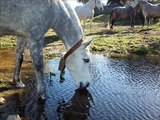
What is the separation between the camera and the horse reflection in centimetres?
847

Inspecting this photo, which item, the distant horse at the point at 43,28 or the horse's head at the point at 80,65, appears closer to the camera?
the distant horse at the point at 43,28

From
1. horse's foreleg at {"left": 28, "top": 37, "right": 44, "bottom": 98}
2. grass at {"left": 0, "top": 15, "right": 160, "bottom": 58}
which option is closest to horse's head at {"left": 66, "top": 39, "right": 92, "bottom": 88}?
horse's foreleg at {"left": 28, "top": 37, "right": 44, "bottom": 98}

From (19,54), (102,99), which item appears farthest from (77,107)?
(19,54)

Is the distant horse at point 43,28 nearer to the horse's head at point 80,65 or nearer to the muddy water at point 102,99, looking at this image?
the horse's head at point 80,65

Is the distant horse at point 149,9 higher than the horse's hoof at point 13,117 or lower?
A: higher

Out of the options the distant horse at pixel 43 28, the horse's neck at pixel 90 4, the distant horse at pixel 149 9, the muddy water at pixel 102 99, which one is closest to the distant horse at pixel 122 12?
the distant horse at pixel 149 9

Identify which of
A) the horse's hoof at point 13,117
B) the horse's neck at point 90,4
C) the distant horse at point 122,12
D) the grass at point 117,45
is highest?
the horse's neck at point 90,4

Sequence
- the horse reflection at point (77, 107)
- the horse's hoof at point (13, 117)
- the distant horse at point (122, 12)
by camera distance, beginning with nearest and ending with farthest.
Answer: the horse's hoof at point (13, 117), the horse reflection at point (77, 107), the distant horse at point (122, 12)

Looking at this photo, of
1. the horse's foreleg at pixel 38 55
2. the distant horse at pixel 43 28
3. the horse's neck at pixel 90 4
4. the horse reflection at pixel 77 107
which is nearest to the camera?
the horse reflection at pixel 77 107

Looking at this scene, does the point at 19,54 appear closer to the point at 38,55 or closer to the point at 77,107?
the point at 38,55

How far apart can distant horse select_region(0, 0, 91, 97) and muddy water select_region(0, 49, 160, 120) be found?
0.55 m

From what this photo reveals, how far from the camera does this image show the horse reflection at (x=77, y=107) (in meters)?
8.47

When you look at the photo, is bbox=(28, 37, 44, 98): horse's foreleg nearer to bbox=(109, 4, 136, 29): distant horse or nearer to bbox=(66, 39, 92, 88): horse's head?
bbox=(66, 39, 92, 88): horse's head

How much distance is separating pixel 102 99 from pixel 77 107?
961 millimetres
